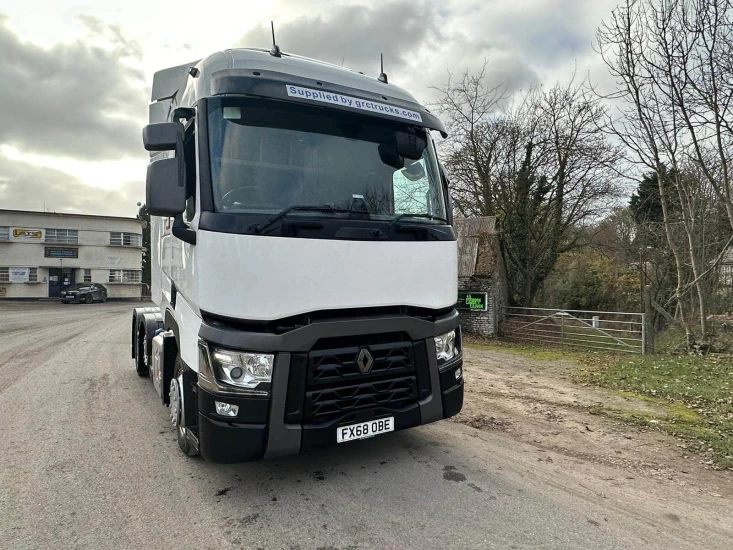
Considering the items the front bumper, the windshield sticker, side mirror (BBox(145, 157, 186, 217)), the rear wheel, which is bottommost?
the rear wheel

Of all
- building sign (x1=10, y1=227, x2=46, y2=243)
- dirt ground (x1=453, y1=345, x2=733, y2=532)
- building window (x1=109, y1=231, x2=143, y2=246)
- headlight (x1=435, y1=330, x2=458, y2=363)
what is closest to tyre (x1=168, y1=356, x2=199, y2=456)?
headlight (x1=435, y1=330, x2=458, y2=363)

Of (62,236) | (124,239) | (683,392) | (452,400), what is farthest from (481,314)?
(62,236)

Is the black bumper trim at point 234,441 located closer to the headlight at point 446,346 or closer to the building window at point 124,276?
the headlight at point 446,346

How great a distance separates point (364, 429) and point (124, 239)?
144ft

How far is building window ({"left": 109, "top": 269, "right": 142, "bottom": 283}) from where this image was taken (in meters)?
40.5

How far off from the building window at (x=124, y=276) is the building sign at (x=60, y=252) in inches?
124

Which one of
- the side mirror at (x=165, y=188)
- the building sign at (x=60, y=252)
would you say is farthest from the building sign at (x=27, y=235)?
the side mirror at (x=165, y=188)

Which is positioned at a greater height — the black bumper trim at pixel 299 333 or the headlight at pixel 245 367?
the black bumper trim at pixel 299 333

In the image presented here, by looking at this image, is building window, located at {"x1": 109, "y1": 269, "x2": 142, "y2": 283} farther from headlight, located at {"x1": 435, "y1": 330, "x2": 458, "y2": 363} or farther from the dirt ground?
headlight, located at {"x1": 435, "y1": 330, "x2": 458, "y2": 363}

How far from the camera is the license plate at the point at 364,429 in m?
3.15

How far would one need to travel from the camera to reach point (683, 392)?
6371 mm

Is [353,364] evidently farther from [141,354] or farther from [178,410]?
[141,354]

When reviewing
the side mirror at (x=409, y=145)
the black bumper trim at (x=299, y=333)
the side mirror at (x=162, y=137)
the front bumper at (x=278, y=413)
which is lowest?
the front bumper at (x=278, y=413)

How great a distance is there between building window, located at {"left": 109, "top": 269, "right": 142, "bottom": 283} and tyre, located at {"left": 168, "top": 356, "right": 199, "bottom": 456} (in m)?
41.9
